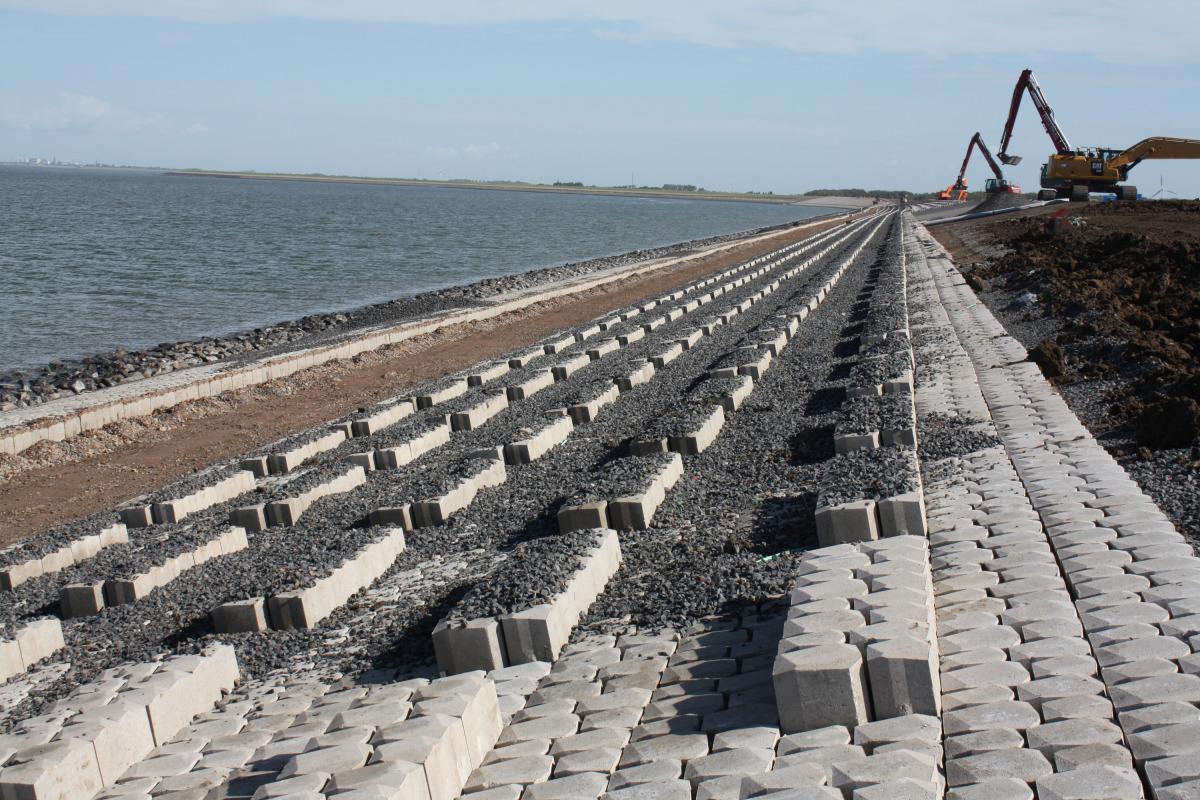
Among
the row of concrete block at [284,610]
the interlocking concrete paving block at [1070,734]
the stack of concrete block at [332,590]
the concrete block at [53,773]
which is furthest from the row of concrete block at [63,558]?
the interlocking concrete paving block at [1070,734]

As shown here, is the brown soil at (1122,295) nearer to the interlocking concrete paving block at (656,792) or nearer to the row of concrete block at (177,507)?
the interlocking concrete paving block at (656,792)

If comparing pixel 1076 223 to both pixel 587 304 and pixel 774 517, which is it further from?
pixel 774 517

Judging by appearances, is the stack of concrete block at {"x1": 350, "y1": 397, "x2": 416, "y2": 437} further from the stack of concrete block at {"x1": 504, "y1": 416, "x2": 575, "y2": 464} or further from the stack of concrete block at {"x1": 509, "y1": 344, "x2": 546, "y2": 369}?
the stack of concrete block at {"x1": 509, "y1": 344, "x2": 546, "y2": 369}

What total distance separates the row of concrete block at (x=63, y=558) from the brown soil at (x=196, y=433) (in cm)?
204

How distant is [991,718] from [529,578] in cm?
264

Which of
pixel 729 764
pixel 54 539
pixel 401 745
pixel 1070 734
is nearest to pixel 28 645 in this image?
pixel 54 539

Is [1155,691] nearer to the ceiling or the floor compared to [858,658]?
nearer to the floor

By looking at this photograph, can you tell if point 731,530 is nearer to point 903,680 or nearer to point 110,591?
point 903,680

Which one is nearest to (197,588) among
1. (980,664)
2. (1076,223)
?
(980,664)

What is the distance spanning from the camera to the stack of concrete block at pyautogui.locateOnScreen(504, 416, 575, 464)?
369 inches

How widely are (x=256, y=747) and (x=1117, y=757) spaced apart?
3.67 m

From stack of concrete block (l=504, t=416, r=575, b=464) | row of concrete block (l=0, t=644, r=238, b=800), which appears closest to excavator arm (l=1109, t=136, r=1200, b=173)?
stack of concrete block (l=504, t=416, r=575, b=464)

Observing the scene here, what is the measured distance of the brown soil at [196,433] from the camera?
10562mm

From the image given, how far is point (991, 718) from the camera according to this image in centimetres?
372
